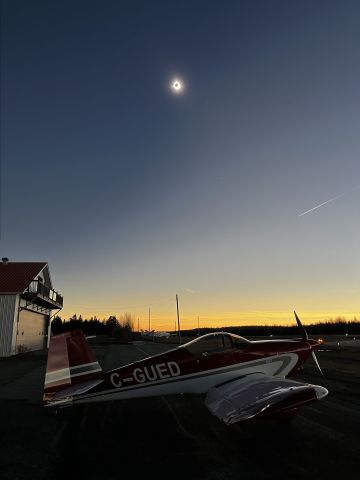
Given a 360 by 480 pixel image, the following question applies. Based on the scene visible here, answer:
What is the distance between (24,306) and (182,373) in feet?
88.8

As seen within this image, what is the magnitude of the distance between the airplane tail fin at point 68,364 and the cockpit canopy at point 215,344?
2.44 m

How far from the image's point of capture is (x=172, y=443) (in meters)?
7.16

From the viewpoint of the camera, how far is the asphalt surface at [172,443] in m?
5.71

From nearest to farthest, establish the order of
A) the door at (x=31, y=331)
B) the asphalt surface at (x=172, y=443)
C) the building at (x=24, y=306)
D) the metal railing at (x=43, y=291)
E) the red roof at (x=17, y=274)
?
the asphalt surface at (x=172, y=443), the building at (x=24, y=306), the red roof at (x=17, y=274), the door at (x=31, y=331), the metal railing at (x=43, y=291)

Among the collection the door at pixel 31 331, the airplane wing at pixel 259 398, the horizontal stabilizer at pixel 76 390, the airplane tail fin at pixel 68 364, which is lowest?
the airplane wing at pixel 259 398

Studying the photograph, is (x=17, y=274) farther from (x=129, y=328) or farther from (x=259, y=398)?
(x=129, y=328)

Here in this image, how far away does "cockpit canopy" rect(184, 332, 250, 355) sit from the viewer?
9.43 metres

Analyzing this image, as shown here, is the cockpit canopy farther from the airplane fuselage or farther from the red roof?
the red roof

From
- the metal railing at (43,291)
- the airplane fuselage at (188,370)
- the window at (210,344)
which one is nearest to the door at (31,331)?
the metal railing at (43,291)

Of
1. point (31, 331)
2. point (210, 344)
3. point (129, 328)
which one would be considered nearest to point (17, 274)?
point (31, 331)

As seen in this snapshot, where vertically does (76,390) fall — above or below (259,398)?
above

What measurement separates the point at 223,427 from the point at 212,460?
2276 mm

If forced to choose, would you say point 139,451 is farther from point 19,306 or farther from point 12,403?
point 19,306

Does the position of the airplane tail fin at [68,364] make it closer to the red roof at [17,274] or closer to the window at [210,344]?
the window at [210,344]
